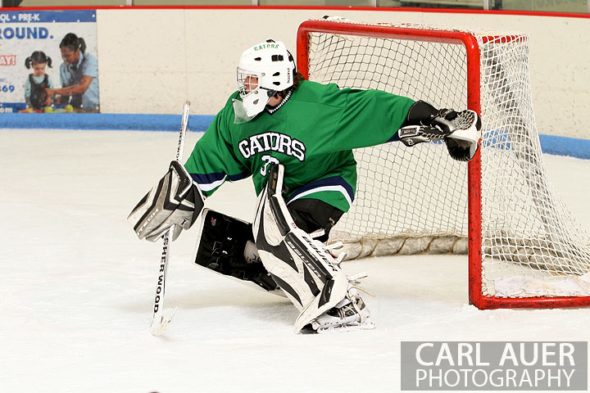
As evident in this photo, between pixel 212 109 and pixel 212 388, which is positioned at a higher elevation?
pixel 212 109

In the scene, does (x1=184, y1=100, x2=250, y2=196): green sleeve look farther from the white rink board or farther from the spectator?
the spectator

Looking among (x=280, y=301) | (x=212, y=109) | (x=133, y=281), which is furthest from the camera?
(x=212, y=109)

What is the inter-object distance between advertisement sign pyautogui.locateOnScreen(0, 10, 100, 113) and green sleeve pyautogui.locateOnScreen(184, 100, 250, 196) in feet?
13.8

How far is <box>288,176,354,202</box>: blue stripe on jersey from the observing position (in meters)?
3.92

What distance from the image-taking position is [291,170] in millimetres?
3896

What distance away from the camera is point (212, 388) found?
10.5 feet

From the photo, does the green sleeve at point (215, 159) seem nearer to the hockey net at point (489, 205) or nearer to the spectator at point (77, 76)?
the hockey net at point (489, 205)

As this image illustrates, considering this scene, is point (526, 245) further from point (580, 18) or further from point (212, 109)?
point (212, 109)

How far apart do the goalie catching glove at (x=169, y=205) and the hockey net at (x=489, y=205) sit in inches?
32.7

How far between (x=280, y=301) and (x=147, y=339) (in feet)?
1.92

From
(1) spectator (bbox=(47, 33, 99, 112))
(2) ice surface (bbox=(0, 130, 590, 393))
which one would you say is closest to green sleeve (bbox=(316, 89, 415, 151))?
(2) ice surface (bbox=(0, 130, 590, 393))

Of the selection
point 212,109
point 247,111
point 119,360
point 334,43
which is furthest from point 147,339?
point 212,109

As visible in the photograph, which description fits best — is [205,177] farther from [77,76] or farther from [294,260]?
[77,76]

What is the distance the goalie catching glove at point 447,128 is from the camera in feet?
12.2
